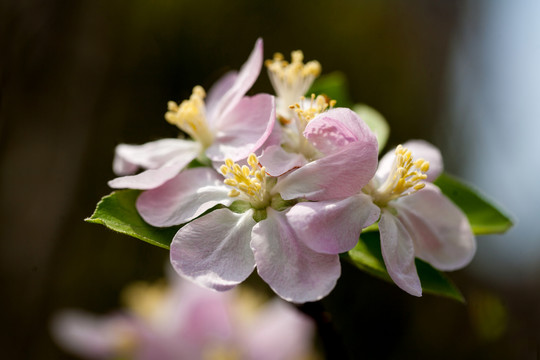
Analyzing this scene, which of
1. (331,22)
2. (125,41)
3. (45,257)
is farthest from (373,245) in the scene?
(331,22)

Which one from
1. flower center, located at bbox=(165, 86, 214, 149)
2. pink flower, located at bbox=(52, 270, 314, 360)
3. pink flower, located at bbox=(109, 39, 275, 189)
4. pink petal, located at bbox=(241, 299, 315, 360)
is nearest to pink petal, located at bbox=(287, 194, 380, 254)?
pink flower, located at bbox=(109, 39, 275, 189)

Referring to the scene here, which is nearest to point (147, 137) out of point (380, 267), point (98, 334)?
point (98, 334)

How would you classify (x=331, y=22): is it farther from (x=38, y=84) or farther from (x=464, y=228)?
(x=464, y=228)

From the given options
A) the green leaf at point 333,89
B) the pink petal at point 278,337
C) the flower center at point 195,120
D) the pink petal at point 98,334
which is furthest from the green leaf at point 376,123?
the pink petal at point 98,334

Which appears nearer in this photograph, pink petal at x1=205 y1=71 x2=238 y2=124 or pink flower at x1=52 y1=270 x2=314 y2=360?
pink petal at x1=205 y1=71 x2=238 y2=124

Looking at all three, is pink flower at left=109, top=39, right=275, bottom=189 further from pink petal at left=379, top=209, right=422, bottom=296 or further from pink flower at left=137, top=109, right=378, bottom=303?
pink petal at left=379, top=209, right=422, bottom=296

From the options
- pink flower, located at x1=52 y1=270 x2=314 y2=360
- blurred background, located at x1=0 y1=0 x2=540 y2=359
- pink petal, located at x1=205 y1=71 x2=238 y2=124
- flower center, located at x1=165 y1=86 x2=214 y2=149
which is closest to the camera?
flower center, located at x1=165 y1=86 x2=214 y2=149

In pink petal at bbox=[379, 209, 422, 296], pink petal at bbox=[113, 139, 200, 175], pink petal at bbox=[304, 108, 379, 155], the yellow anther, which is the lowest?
pink petal at bbox=[379, 209, 422, 296]
